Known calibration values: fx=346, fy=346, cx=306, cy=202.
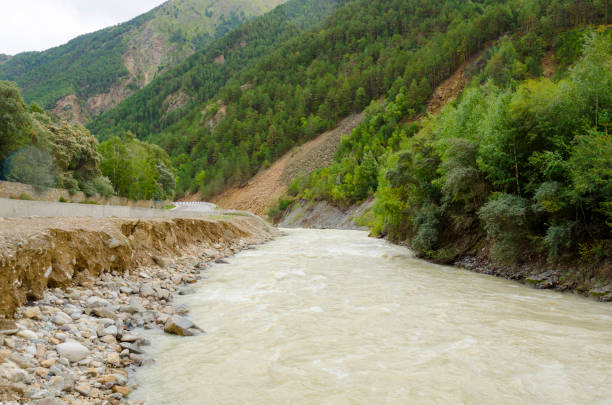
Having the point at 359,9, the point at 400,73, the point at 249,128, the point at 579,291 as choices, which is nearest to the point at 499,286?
the point at 579,291

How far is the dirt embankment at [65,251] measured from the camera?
6.29 meters

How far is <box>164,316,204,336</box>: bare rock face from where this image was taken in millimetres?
7379

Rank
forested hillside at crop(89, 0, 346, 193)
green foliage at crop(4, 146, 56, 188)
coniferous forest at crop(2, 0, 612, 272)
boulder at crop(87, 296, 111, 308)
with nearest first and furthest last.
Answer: boulder at crop(87, 296, 111, 308) → coniferous forest at crop(2, 0, 612, 272) → green foliage at crop(4, 146, 56, 188) → forested hillside at crop(89, 0, 346, 193)

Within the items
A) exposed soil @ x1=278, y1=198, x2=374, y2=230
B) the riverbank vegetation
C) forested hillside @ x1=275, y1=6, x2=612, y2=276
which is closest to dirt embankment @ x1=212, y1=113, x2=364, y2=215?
exposed soil @ x1=278, y1=198, x2=374, y2=230

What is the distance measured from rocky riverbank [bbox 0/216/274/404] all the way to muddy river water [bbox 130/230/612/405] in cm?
51

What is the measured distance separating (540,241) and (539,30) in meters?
84.5

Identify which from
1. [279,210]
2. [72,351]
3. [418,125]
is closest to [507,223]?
[72,351]

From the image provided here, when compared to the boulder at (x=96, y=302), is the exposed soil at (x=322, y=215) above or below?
below

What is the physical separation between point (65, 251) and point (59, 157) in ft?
88.0

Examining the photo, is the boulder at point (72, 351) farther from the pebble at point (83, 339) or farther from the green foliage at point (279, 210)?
the green foliage at point (279, 210)

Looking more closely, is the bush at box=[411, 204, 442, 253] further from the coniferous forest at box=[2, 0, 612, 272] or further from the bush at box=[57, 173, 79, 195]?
the bush at box=[57, 173, 79, 195]

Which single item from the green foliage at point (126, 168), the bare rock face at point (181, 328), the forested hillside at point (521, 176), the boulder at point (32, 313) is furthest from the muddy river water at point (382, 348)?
the green foliage at point (126, 168)

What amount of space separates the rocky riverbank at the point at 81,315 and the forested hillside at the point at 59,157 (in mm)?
18142

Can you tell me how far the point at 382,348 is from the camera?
6.95m
